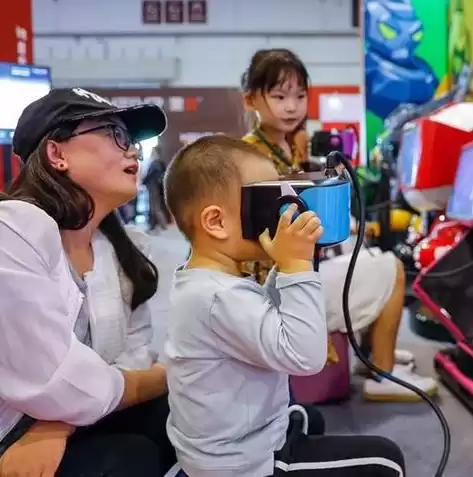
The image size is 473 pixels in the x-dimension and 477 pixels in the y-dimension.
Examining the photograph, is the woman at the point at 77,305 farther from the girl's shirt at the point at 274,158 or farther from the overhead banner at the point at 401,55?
the overhead banner at the point at 401,55

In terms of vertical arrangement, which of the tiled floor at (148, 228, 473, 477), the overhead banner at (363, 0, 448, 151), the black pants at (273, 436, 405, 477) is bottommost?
the tiled floor at (148, 228, 473, 477)

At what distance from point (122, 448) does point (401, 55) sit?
4.25 metres

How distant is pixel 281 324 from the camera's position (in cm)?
99

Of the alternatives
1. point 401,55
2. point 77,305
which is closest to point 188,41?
point 401,55

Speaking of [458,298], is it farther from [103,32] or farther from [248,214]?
[103,32]

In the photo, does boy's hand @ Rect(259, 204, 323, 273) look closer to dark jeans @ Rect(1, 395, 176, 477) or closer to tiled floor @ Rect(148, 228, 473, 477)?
dark jeans @ Rect(1, 395, 176, 477)

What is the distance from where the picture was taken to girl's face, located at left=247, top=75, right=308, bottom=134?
1.90m

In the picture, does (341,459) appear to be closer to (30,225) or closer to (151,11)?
(30,225)

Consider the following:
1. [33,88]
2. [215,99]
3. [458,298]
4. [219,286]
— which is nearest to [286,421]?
[219,286]

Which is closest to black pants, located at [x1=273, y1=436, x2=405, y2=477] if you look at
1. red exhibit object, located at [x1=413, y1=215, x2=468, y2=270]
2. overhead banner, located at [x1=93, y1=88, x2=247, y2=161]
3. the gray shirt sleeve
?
the gray shirt sleeve

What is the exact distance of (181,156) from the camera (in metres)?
1.10

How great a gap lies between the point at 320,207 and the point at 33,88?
125 inches

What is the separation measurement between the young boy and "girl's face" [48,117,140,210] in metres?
0.13

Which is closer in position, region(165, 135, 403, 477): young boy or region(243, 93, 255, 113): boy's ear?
region(165, 135, 403, 477): young boy
